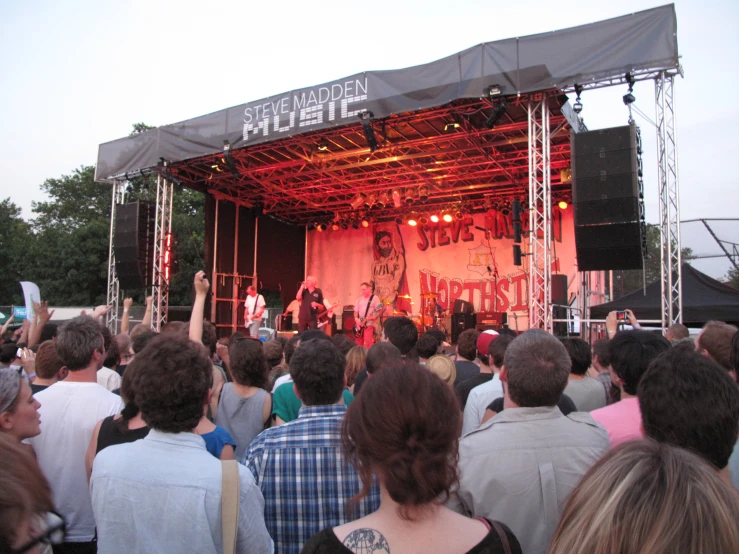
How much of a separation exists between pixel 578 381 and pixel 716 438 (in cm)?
177

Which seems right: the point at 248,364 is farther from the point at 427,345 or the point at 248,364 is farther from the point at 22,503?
the point at 22,503

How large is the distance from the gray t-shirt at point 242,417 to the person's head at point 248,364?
0.08 m

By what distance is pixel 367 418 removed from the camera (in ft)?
4.17

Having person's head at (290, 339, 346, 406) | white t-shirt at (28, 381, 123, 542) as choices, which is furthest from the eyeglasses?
white t-shirt at (28, 381, 123, 542)

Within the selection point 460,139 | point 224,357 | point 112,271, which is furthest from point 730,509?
point 112,271

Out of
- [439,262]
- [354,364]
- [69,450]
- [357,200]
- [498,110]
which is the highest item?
[498,110]

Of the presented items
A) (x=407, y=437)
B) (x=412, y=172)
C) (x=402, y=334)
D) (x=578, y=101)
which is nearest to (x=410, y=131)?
(x=412, y=172)

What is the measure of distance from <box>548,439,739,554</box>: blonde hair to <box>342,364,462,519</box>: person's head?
0.40m

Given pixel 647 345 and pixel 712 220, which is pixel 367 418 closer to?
pixel 647 345

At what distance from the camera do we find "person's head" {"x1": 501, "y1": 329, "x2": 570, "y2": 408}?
185 cm

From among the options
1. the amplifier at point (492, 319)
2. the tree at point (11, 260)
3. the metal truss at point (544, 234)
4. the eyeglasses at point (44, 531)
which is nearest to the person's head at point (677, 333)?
the metal truss at point (544, 234)

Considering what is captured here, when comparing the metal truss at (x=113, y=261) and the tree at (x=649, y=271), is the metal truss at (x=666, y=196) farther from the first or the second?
the tree at (x=649, y=271)

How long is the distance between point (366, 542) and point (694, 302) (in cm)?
1063

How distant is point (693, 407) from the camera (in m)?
1.48
